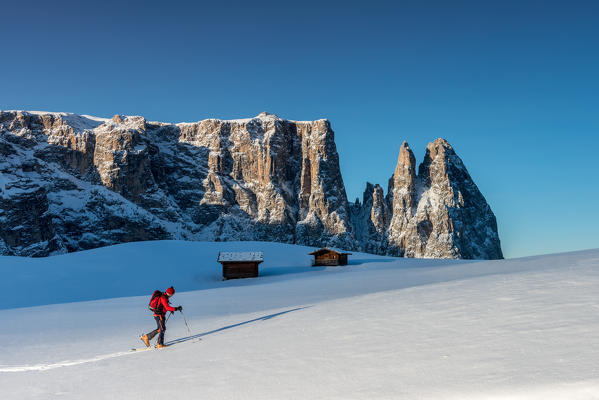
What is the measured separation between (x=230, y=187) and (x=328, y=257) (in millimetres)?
104469

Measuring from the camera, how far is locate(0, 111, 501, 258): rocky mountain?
12581cm

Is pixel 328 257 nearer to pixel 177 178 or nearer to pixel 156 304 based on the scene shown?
pixel 156 304

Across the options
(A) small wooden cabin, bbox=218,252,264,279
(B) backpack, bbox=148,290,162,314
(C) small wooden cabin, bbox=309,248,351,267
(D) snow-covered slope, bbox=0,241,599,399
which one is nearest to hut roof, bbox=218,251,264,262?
(A) small wooden cabin, bbox=218,252,264,279

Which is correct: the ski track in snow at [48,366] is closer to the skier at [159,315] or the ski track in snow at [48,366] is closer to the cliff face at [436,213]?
the skier at [159,315]

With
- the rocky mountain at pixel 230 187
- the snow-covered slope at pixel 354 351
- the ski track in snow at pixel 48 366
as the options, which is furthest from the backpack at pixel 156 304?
the rocky mountain at pixel 230 187

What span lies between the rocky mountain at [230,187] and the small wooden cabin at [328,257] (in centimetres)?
8499

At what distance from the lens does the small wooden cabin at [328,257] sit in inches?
2103

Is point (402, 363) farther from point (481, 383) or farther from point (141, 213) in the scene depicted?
point (141, 213)

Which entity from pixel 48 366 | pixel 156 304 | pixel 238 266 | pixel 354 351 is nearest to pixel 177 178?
pixel 238 266

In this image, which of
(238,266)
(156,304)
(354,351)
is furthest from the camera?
(238,266)

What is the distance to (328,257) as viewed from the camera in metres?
53.8

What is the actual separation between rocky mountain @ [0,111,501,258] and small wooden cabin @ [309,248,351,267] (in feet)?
279

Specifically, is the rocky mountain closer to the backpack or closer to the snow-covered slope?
the snow-covered slope

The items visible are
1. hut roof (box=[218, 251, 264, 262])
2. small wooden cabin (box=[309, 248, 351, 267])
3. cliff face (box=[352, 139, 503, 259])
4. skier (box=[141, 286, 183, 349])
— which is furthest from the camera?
cliff face (box=[352, 139, 503, 259])
